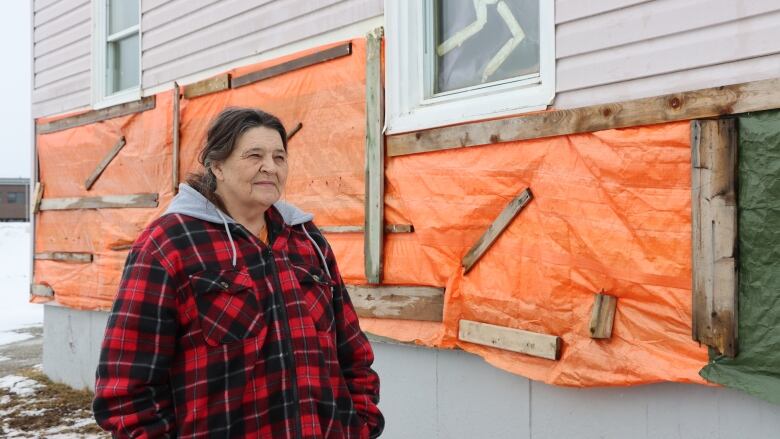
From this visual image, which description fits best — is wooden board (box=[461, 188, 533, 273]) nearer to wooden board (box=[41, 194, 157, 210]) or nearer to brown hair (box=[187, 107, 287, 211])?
brown hair (box=[187, 107, 287, 211])

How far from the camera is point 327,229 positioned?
16.9ft

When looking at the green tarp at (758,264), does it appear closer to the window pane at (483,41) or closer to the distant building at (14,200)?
the window pane at (483,41)

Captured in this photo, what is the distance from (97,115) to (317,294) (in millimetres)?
6137

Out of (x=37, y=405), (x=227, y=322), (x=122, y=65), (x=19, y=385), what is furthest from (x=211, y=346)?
(x=19, y=385)

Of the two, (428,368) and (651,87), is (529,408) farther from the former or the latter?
(651,87)

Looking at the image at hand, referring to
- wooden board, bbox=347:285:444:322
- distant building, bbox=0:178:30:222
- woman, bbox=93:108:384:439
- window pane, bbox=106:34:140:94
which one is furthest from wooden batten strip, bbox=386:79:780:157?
distant building, bbox=0:178:30:222

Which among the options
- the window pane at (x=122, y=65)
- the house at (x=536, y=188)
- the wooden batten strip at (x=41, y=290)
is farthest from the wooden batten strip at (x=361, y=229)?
the wooden batten strip at (x=41, y=290)

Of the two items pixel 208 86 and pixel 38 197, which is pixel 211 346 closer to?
pixel 208 86

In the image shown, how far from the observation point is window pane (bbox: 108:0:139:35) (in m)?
7.48

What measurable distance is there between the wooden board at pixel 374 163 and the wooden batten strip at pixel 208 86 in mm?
1681

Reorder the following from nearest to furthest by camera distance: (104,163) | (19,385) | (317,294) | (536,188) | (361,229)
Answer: (317,294)
(536,188)
(361,229)
(104,163)
(19,385)

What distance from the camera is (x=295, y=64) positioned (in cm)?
534

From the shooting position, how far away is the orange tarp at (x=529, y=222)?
11.1 feet

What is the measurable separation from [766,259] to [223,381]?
246cm
